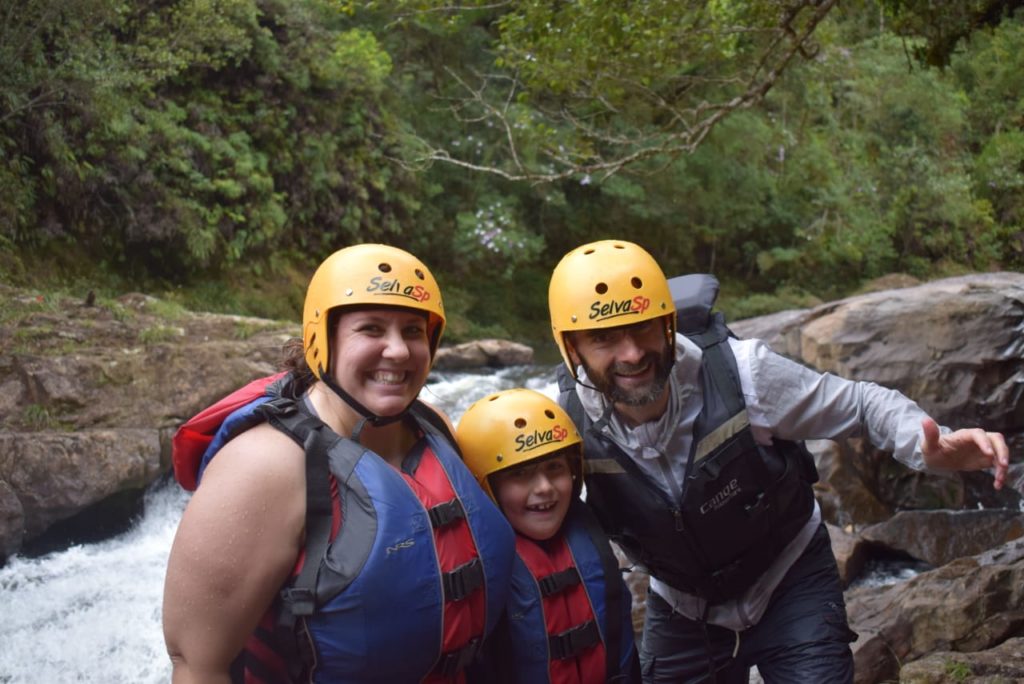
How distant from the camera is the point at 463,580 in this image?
2314mm

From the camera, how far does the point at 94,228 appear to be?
11945 mm

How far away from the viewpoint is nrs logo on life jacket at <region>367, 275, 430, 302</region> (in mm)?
2389

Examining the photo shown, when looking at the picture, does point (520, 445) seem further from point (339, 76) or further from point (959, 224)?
point (959, 224)

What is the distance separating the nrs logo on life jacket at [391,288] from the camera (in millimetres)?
2389

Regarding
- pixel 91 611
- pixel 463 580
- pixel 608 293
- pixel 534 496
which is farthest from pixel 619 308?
pixel 91 611

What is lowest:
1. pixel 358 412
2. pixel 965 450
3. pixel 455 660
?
pixel 455 660

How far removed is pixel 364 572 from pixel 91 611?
5.36 metres

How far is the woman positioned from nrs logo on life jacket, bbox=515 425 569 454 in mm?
406

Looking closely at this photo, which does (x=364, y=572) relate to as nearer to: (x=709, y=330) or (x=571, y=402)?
(x=571, y=402)

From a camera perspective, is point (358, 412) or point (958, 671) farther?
point (958, 671)

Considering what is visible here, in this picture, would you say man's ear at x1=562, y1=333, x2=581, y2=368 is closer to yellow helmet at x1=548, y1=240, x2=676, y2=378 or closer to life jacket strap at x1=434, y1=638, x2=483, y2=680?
yellow helmet at x1=548, y1=240, x2=676, y2=378

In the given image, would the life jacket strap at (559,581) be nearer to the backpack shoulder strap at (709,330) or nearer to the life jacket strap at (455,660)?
the life jacket strap at (455,660)

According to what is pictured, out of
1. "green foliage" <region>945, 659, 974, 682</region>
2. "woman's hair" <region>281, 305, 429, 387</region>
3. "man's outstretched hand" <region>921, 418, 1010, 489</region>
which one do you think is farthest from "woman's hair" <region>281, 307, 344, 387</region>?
"green foliage" <region>945, 659, 974, 682</region>

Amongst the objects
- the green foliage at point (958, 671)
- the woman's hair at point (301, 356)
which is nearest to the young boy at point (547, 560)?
the woman's hair at point (301, 356)
